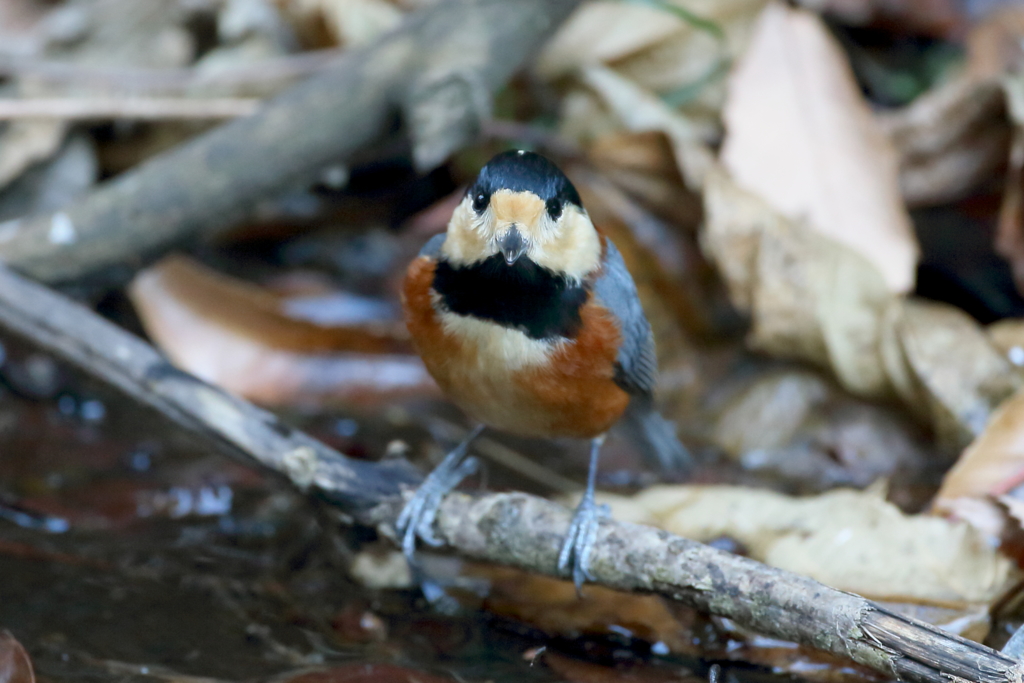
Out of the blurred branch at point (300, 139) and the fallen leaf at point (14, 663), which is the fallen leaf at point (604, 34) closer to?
the blurred branch at point (300, 139)

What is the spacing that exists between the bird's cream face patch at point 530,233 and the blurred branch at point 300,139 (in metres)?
1.09

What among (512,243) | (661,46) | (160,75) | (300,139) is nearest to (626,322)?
(512,243)

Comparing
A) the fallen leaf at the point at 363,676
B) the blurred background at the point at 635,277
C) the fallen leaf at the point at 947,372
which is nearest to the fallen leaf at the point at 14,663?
the blurred background at the point at 635,277

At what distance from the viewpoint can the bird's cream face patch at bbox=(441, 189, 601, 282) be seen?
7.82 ft

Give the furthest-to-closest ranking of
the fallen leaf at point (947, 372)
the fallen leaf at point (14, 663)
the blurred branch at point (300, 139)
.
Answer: the blurred branch at point (300, 139) < the fallen leaf at point (947, 372) < the fallen leaf at point (14, 663)

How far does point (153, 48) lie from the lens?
14.8ft

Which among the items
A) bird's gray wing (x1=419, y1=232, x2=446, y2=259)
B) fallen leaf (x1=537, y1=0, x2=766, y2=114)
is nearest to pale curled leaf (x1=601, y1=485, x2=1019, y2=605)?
bird's gray wing (x1=419, y1=232, x2=446, y2=259)

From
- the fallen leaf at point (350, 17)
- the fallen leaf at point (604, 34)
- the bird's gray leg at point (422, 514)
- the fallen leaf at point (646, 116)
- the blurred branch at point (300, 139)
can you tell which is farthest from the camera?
the fallen leaf at point (604, 34)

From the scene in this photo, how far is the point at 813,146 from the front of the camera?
12.8 ft

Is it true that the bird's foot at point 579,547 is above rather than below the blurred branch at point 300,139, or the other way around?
below

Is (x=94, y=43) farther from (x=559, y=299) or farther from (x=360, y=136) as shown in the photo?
(x=559, y=299)

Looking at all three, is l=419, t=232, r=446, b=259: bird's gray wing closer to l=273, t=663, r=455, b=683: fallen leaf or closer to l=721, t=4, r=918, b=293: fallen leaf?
l=273, t=663, r=455, b=683: fallen leaf

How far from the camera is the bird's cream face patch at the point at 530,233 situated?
2385mm

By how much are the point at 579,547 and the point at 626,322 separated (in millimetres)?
712
